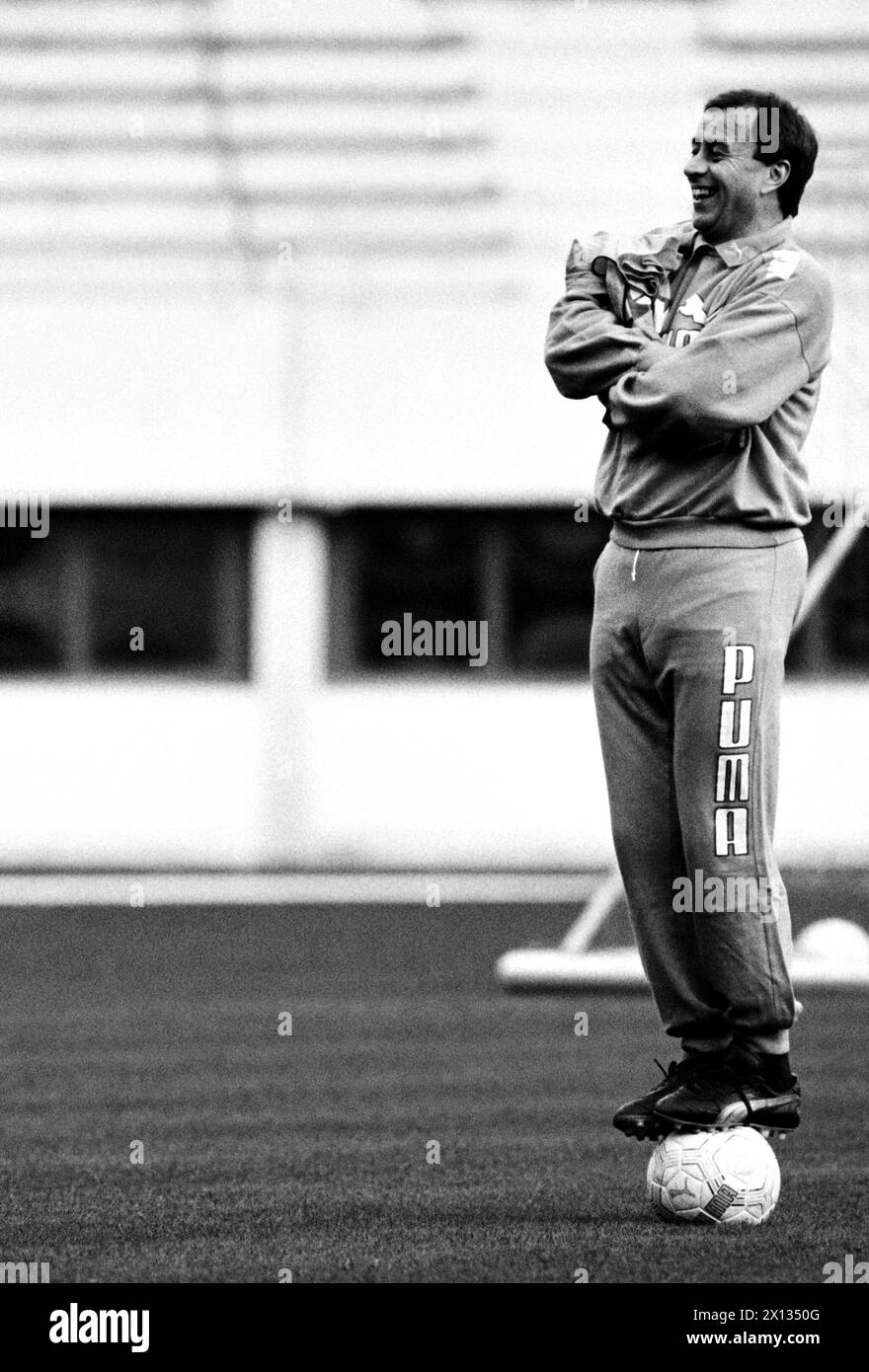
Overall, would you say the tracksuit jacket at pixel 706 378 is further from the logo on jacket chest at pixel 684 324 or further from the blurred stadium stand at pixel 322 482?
the blurred stadium stand at pixel 322 482

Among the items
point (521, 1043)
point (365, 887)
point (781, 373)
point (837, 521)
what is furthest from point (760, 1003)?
point (837, 521)

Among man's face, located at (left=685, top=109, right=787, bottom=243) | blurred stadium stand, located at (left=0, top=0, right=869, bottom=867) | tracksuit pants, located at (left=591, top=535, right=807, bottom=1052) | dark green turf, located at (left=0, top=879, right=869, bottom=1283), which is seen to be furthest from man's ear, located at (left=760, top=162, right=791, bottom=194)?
blurred stadium stand, located at (left=0, top=0, right=869, bottom=867)

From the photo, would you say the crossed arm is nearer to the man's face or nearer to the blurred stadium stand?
the man's face

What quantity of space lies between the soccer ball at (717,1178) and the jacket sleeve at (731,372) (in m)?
1.20

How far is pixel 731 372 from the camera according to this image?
4.07 metres

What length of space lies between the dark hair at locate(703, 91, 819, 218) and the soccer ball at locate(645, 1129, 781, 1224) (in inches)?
62.8

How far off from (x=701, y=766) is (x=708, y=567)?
0.33m

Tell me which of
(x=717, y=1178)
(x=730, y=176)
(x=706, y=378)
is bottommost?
(x=717, y=1178)

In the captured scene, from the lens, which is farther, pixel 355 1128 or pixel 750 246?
pixel 355 1128

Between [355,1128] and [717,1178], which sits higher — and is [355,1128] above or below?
below

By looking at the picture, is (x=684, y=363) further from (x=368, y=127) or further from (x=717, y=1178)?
(x=368, y=127)

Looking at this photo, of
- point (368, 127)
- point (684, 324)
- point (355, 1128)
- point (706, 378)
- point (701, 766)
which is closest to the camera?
point (706, 378)

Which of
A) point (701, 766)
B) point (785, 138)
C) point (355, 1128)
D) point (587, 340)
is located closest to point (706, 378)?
point (587, 340)
